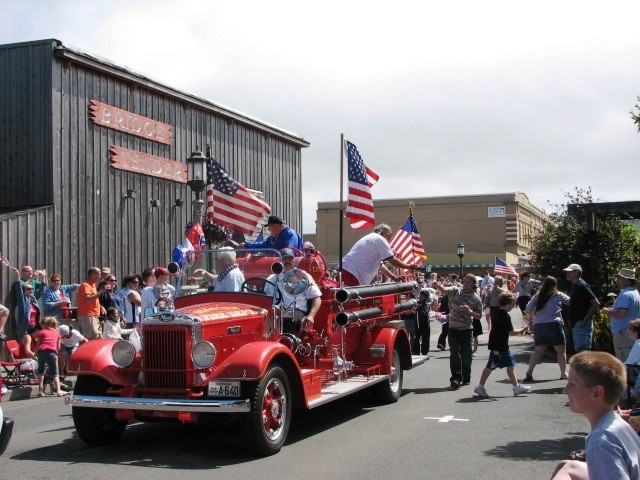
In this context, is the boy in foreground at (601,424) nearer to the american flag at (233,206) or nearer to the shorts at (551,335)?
the shorts at (551,335)

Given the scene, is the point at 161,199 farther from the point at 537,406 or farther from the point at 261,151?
the point at 537,406

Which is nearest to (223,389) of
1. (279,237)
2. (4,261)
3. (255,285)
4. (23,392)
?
A: (255,285)

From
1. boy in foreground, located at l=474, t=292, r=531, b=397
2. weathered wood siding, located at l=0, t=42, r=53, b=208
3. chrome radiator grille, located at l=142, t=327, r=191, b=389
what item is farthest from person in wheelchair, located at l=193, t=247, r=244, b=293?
weathered wood siding, located at l=0, t=42, r=53, b=208

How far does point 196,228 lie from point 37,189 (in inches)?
181

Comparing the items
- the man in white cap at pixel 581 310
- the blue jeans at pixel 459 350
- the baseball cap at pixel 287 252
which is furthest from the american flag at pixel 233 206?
the man in white cap at pixel 581 310

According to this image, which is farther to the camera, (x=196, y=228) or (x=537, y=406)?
(x=196, y=228)

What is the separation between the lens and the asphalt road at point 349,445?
6734 millimetres

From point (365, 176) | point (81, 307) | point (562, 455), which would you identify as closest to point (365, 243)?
point (365, 176)

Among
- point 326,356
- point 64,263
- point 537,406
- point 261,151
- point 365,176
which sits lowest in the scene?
point 537,406

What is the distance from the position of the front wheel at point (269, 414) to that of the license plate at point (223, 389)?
173mm

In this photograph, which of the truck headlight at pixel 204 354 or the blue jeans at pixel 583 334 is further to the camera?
the blue jeans at pixel 583 334

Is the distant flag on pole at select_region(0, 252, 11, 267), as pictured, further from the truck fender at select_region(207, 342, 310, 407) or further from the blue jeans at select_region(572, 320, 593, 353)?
the blue jeans at select_region(572, 320, 593, 353)

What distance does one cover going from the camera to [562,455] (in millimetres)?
7383

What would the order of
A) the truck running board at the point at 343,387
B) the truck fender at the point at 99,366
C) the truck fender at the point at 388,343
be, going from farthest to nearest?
the truck fender at the point at 388,343
the truck running board at the point at 343,387
the truck fender at the point at 99,366
